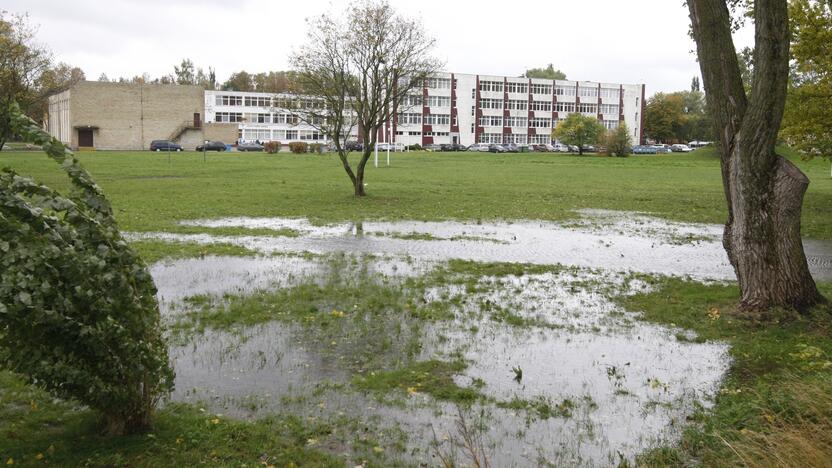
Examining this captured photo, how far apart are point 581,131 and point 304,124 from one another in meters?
31.2

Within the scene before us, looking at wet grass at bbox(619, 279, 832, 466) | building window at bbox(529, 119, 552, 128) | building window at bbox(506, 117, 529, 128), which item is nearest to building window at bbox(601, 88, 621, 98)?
building window at bbox(529, 119, 552, 128)

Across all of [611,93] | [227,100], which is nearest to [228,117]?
[227,100]

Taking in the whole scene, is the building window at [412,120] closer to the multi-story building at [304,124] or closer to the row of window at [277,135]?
the multi-story building at [304,124]

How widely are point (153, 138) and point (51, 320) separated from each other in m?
93.1

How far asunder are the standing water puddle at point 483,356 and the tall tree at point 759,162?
5.12 ft

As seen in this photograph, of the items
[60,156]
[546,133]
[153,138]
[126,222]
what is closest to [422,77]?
[126,222]

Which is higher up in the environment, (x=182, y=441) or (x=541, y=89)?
(x=541, y=89)

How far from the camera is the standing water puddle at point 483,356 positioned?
5820mm

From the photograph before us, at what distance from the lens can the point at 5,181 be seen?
4492mm

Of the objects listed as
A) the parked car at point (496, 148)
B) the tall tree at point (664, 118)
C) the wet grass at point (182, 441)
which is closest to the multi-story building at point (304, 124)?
the tall tree at point (664, 118)

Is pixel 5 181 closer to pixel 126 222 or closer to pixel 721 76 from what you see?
pixel 721 76

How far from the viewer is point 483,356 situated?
303 inches

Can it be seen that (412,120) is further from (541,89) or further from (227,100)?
(227,100)

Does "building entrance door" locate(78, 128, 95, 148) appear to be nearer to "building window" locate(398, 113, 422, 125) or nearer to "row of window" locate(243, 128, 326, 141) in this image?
"row of window" locate(243, 128, 326, 141)
